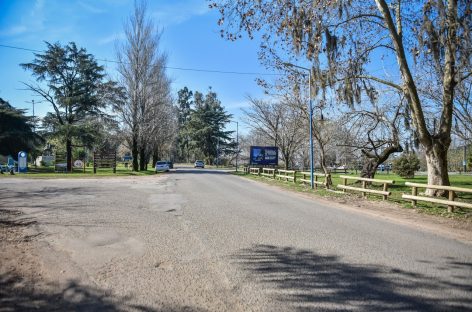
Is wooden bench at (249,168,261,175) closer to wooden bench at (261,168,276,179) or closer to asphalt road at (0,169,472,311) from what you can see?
wooden bench at (261,168,276,179)

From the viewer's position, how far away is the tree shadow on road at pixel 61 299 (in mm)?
3695

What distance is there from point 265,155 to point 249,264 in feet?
119

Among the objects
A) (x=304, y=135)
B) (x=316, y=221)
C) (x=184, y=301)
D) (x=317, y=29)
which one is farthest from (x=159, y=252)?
(x=304, y=135)

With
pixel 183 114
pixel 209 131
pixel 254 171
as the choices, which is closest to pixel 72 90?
pixel 254 171

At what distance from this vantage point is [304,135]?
131 ft

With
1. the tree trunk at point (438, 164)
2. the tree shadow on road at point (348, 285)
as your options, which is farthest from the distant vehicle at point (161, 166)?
the tree shadow on road at point (348, 285)

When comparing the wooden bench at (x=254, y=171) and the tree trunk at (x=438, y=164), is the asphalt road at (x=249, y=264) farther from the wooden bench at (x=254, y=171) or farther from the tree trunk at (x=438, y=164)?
the wooden bench at (x=254, y=171)

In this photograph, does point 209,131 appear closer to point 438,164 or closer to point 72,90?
point 72,90

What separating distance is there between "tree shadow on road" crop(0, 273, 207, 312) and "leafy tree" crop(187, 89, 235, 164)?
259ft

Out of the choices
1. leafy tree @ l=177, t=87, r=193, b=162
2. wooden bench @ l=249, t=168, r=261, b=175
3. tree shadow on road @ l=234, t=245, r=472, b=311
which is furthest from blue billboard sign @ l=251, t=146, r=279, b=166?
leafy tree @ l=177, t=87, r=193, b=162

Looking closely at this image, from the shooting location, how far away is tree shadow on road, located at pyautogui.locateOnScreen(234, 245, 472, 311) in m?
3.75

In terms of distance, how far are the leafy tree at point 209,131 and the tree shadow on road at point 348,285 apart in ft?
257

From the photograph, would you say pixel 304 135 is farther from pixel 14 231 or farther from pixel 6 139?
pixel 6 139

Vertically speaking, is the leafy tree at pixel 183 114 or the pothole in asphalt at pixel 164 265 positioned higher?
the leafy tree at pixel 183 114
